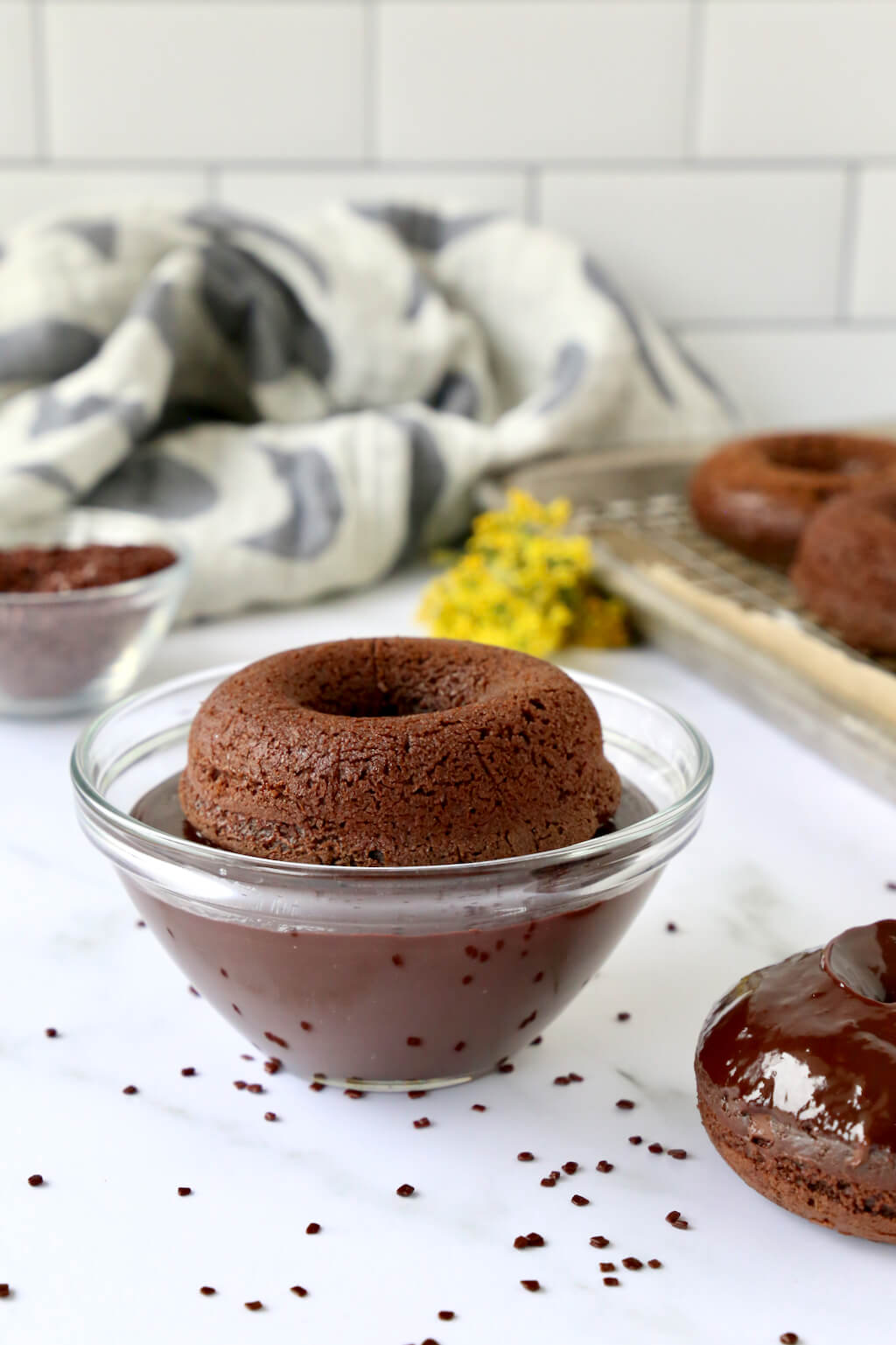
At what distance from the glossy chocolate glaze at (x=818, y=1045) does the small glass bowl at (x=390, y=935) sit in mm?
74

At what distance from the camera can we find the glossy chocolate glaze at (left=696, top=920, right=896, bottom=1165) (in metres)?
0.51

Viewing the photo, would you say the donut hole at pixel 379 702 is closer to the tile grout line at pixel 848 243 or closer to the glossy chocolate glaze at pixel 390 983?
the glossy chocolate glaze at pixel 390 983

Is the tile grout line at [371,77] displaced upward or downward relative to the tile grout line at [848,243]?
upward

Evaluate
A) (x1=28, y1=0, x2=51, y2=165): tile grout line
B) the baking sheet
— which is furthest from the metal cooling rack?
(x1=28, y1=0, x2=51, y2=165): tile grout line

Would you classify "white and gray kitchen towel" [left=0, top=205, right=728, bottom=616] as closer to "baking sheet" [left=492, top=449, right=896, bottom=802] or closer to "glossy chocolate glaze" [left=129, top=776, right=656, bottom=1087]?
"baking sheet" [left=492, top=449, right=896, bottom=802]

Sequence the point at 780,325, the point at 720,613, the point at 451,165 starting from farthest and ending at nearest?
1. the point at 780,325
2. the point at 451,165
3. the point at 720,613

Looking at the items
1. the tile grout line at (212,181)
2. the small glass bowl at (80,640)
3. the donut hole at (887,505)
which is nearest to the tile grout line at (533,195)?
the tile grout line at (212,181)

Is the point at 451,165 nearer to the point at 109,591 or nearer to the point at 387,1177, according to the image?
the point at 109,591

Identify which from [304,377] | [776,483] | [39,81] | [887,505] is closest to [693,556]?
[776,483]

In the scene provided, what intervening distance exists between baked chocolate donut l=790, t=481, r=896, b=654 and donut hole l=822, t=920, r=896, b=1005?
547mm

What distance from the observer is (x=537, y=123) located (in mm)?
1706

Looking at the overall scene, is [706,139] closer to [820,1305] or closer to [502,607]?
[502,607]

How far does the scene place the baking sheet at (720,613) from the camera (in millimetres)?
993

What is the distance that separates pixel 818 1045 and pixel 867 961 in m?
0.07
